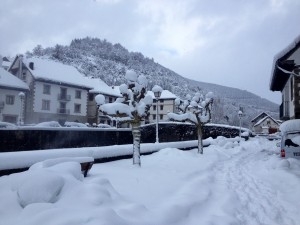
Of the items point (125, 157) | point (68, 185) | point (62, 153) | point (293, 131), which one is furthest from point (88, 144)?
point (68, 185)

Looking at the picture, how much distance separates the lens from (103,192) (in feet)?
16.0

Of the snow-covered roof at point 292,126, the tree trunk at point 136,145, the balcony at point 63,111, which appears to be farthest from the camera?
the balcony at point 63,111

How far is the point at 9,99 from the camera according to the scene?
1467 inches

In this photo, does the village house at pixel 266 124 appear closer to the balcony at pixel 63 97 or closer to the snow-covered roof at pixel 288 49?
the balcony at pixel 63 97

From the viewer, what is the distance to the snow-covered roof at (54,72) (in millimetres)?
41062

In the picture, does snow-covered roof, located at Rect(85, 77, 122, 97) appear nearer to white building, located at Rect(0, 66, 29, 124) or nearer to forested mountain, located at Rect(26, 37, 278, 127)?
white building, located at Rect(0, 66, 29, 124)

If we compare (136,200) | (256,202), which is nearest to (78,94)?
(136,200)

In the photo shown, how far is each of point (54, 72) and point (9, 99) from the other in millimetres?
8521

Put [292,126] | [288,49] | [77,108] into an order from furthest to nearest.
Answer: [77,108]
[292,126]
[288,49]

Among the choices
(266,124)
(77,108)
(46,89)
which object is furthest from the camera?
(266,124)

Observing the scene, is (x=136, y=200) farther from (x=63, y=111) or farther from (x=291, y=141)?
(x=63, y=111)

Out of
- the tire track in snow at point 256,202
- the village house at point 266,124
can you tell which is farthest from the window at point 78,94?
the village house at point 266,124

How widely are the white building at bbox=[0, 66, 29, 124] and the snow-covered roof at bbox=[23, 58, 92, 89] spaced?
2910mm

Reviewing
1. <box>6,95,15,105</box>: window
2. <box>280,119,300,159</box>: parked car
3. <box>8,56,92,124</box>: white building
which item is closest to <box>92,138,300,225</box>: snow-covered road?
<box>280,119,300,159</box>: parked car
